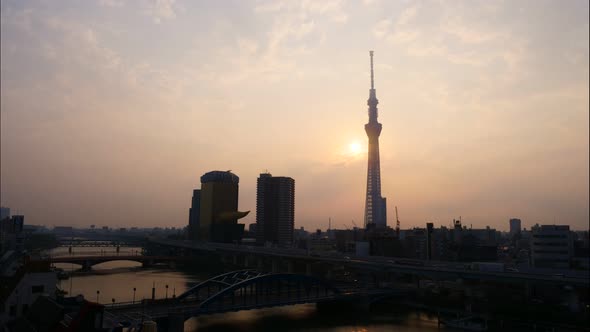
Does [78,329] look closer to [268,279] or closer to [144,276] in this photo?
[268,279]

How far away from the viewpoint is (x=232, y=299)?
34.9 metres

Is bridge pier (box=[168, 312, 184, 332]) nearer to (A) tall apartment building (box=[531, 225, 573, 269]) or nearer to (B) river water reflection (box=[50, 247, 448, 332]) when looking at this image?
(B) river water reflection (box=[50, 247, 448, 332])

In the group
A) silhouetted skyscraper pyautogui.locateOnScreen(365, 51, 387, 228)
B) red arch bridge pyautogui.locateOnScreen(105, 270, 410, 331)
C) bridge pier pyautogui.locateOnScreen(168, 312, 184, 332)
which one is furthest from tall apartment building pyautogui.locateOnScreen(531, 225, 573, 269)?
silhouetted skyscraper pyautogui.locateOnScreen(365, 51, 387, 228)

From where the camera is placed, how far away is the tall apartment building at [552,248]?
6009cm

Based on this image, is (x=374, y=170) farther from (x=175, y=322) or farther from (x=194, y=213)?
(x=175, y=322)

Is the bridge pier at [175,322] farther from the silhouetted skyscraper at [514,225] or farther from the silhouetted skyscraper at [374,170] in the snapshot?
the silhouetted skyscraper at [514,225]

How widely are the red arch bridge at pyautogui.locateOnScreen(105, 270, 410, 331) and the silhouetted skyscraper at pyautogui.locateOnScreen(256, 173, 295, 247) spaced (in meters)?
101

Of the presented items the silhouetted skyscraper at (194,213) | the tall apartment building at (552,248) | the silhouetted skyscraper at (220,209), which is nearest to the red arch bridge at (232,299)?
the tall apartment building at (552,248)

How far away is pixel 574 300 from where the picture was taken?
122 feet

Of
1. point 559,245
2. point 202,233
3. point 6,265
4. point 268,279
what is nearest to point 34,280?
point 268,279

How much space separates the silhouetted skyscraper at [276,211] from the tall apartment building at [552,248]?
92.4 m

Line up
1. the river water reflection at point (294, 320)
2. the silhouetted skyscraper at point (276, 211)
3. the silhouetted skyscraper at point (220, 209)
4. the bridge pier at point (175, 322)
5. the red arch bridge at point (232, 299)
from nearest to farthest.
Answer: the bridge pier at point (175, 322) < the red arch bridge at point (232, 299) < the river water reflection at point (294, 320) < the silhouetted skyscraper at point (220, 209) < the silhouetted skyscraper at point (276, 211)

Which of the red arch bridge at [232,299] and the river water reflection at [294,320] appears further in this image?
the river water reflection at [294,320]

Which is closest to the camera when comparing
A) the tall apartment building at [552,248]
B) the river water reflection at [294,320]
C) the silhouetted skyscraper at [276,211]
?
the river water reflection at [294,320]
